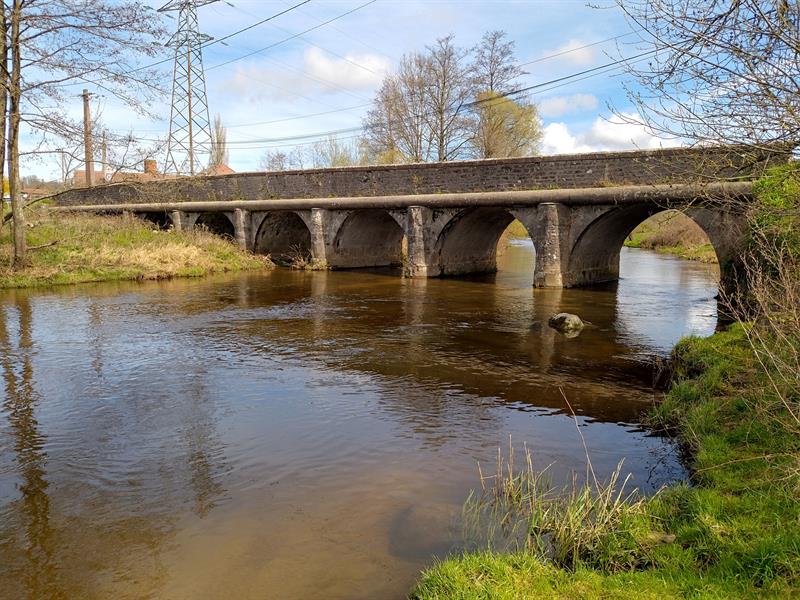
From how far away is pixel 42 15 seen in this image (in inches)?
618

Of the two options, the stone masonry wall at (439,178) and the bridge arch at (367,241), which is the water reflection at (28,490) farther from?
the bridge arch at (367,241)

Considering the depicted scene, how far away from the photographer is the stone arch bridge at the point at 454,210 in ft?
52.1

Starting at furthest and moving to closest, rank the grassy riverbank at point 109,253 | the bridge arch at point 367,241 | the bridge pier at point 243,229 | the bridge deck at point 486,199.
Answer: the bridge pier at point 243,229 < the bridge arch at point 367,241 < the grassy riverbank at point 109,253 < the bridge deck at point 486,199

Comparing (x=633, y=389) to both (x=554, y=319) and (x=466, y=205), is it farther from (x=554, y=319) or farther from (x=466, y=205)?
(x=466, y=205)

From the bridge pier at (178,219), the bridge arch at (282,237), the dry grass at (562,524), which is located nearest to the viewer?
the dry grass at (562,524)

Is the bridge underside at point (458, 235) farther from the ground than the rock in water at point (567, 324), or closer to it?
farther from the ground

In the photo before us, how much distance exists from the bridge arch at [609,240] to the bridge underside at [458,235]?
0.03 metres

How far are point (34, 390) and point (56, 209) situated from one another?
19058 millimetres

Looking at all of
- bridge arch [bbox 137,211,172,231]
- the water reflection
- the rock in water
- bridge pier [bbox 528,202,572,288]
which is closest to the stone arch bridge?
bridge pier [bbox 528,202,572,288]

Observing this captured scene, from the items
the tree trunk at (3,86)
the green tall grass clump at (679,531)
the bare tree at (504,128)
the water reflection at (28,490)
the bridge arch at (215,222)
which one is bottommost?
the water reflection at (28,490)

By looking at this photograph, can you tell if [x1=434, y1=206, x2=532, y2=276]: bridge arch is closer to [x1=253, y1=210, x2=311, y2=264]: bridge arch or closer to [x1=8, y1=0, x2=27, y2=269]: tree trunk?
[x1=253, y1=210, x2=311, y2=264]: bridge arch

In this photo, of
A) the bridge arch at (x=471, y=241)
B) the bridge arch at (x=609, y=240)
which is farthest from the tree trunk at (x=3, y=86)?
the bridge arch at (x=609, y=240)

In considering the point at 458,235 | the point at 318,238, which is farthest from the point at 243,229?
the point at 458,235

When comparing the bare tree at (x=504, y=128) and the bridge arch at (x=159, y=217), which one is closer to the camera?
the bridge arch at (x=159, y=217)
